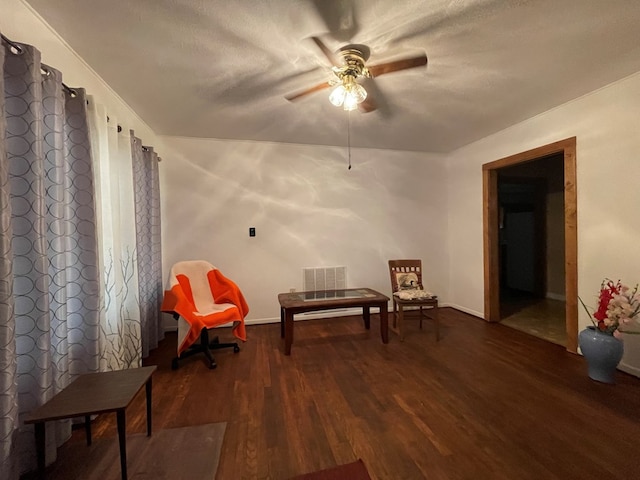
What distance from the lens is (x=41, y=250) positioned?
51.6 inches

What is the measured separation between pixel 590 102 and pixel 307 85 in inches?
101

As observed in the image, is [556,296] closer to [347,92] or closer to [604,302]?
[604,302]

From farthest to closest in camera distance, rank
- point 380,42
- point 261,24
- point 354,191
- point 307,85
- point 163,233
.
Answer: point 354,191 → point 163,233 → point 307,85 → point 380,42 → point 261,24

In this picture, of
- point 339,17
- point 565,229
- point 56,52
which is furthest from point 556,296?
point 56,52

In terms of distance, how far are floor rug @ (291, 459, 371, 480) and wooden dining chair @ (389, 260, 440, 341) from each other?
1.76 m

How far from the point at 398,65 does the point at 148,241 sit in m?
2.70

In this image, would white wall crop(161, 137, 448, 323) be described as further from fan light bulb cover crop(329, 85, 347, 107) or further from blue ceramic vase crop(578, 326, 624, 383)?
blue ceramic vase crop(578, 326, 624, 383)

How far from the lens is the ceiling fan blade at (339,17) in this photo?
1.41 metres

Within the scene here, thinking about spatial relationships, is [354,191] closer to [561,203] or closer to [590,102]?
[590,102]

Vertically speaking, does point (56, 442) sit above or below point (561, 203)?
below

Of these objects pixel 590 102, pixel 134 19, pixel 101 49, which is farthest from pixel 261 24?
pixel 590 102

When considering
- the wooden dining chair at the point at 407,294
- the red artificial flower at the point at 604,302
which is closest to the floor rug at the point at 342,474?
the wooden dining chair at the point at 407,294

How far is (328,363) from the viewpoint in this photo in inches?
99.1

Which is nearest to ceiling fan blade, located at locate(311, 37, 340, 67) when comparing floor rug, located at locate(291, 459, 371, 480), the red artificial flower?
floor rug, located at locate(291, 459, 371, 480)
